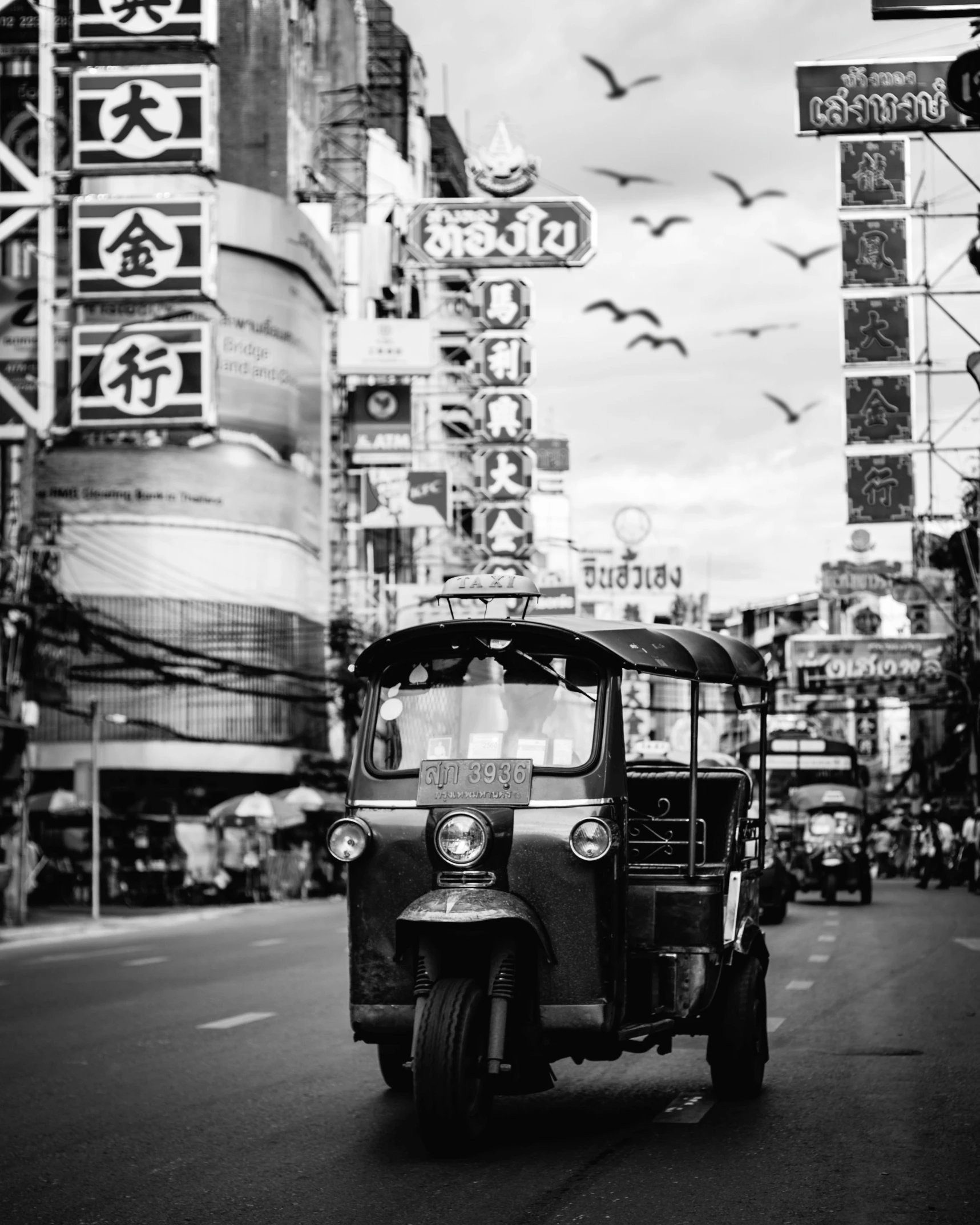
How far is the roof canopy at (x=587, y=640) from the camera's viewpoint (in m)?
8.50

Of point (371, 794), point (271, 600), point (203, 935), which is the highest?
point (271, 600)

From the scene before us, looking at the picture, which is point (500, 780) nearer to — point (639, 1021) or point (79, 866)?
point (639, 1021)

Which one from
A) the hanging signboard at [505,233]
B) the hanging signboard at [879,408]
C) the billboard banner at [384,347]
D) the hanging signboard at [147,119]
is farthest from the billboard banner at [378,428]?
the hanging signboard at [147,119]

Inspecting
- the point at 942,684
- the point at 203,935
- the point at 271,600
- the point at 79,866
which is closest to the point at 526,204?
the point at 271,600

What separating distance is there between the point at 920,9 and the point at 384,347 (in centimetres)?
4081

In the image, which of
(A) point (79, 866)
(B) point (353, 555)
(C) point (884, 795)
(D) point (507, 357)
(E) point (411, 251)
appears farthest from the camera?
(C) point (884, 795)

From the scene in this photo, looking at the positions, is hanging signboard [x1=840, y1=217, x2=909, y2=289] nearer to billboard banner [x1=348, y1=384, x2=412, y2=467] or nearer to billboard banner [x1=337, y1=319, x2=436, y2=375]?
billboard banner [x1=337, y1=319, x2=436, y2=375]

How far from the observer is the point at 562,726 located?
852cm

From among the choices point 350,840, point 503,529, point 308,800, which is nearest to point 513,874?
point 350,840

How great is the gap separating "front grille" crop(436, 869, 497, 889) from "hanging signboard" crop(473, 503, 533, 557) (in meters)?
41.4

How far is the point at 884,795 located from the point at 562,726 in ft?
272

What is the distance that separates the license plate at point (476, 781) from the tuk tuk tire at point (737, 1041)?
2039 mm

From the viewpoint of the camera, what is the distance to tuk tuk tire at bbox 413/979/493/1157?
760cm

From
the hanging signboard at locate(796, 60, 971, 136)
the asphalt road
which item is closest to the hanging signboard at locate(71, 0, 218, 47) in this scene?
the hanging signboard at locate(796, 60, 971, 136)
